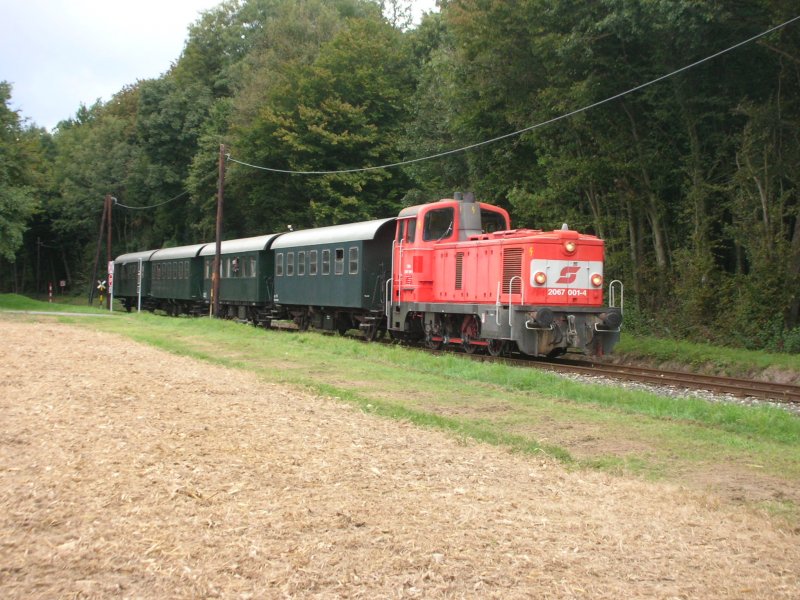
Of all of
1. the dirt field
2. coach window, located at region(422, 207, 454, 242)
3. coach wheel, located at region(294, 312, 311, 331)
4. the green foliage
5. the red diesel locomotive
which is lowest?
the dirt field

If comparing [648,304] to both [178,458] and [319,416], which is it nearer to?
[319,416]

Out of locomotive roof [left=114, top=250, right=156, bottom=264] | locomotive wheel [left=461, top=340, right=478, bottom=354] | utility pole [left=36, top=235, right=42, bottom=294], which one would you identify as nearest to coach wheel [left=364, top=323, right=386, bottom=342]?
locomotive wheel [left=461, top=340, right=478, bottom=354]

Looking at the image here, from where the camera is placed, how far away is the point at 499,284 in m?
18.0

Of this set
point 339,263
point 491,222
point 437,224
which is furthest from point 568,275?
point 339,263

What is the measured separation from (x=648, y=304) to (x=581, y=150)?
5620mm

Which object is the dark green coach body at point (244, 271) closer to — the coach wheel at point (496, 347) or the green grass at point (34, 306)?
the green grass at point (34, 306)

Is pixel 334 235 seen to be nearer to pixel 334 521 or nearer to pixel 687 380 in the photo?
pixel 687 380

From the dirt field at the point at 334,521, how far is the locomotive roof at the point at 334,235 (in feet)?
49.9

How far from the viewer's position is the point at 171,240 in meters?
67.2

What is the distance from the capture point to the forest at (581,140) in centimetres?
2097

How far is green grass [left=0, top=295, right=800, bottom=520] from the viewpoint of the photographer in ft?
A: 27.0

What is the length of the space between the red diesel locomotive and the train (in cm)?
3

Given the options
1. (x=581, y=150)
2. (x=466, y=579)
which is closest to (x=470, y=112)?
(x=581, y=150)

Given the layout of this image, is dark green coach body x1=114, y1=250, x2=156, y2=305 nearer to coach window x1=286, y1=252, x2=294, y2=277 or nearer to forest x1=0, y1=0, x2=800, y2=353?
forest x1=0, y1=0, x2=800, y2=353
